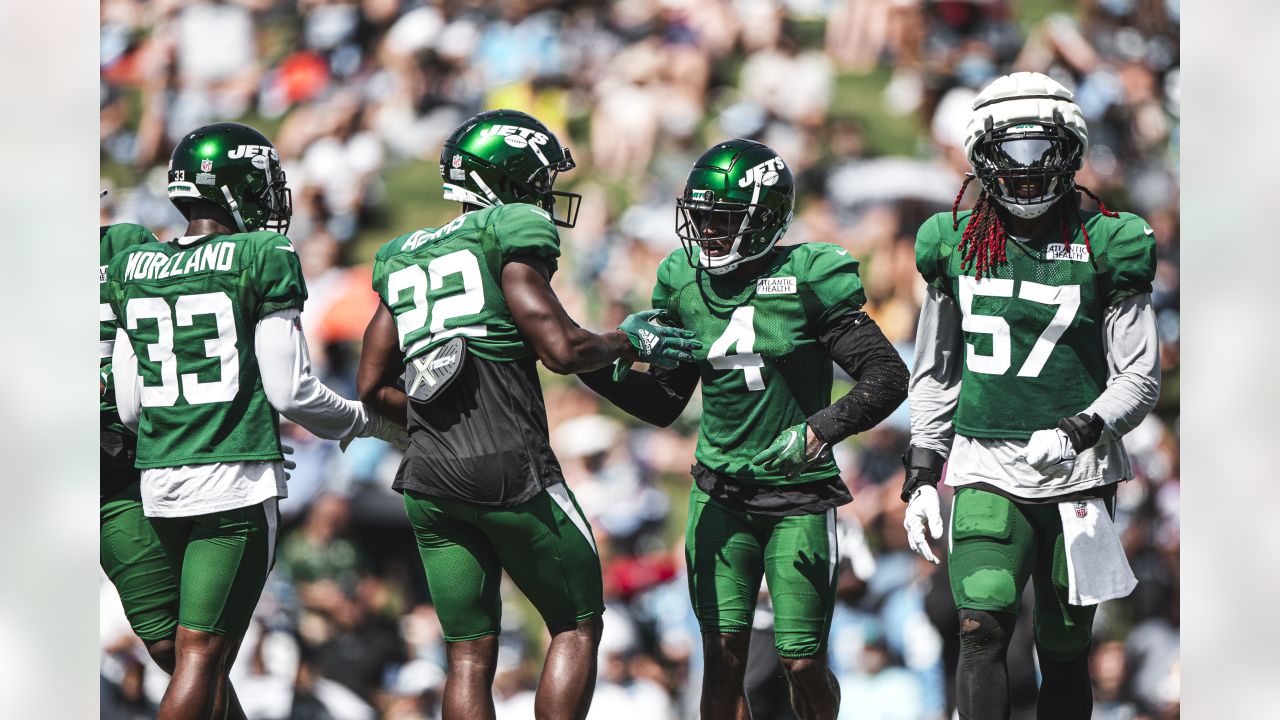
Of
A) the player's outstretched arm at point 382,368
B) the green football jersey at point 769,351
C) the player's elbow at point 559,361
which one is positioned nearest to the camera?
the player's elbow at point 559,361

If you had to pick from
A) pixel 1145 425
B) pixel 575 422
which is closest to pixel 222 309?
pixel 575 422

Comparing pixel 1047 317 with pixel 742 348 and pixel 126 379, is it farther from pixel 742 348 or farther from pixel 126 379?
pixel 126 379

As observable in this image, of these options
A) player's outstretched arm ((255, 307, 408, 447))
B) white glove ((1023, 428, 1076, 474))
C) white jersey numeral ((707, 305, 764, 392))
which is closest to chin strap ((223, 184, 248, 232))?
player's outstretched arm ((255, 307, 408, 447))

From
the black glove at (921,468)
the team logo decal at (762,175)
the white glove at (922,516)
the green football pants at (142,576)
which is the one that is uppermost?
the team logo decal at (762,175)

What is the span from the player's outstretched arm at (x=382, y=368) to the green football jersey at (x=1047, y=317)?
1.54 metres

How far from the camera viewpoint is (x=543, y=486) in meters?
3.45

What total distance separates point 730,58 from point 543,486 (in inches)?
104

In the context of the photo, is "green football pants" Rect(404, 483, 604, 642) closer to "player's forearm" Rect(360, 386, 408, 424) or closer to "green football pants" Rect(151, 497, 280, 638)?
"player's forearm" Rect(360, 386, 408, 424)

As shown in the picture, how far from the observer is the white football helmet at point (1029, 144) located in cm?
359

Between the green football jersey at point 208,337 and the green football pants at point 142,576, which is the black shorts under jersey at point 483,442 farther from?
the green football pants at point 142,576

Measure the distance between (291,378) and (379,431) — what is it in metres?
0.38

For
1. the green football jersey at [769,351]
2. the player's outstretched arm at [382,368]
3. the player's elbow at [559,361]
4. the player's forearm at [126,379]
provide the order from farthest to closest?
the player's forearm at [126,379] < the green football jersey at [769,351] < the player's outstretched arm at [382,368] < the player's elbow at [559,361]

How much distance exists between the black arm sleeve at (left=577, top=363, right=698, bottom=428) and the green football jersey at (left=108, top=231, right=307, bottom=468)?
898 millimetres

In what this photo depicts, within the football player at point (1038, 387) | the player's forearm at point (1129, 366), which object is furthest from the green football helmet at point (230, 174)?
the player's forearm at point (1129, 366)
